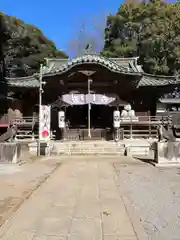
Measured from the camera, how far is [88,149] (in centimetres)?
1797

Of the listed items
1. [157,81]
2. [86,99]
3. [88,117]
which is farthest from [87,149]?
[157,81]

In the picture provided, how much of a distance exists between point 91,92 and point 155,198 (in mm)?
16817

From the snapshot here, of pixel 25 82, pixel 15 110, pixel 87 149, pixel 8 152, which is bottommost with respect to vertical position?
pixel 87 149

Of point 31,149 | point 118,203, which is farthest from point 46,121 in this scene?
point 118,203

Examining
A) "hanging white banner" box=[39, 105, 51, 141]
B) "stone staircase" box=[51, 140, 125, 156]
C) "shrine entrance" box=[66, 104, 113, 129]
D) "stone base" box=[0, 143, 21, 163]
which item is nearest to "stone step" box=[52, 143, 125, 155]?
"stone staircase" box=[51, 140, 125, 156]

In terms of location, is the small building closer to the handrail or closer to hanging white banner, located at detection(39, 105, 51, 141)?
the handrail

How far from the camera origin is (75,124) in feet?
78.3

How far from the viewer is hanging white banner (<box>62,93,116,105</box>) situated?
71.9 feet

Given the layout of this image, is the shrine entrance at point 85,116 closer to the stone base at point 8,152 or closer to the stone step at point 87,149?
the stone step at point 87,149

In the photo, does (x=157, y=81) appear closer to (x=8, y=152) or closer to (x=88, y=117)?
(x=88, y=117)

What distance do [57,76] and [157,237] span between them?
62.6 feet

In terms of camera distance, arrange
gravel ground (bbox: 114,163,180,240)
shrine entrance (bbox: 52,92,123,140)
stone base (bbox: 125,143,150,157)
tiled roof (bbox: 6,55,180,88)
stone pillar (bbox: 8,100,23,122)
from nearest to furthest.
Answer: gravel ground (bbox: 114,163,180,240)
stone base (bbox: 125,143,150,157)
tiled roof (bbox: 6,55,180,88)
shrine entrance (bbox: 52,92,123,140)
stone pillar (bbox: 8,100,23,122)

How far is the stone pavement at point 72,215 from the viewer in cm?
406

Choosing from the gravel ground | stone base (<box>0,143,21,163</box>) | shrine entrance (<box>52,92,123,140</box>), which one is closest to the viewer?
the gravel ground
